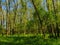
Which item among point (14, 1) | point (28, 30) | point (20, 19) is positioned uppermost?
point (14, 1)

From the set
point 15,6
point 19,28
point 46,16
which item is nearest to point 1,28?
point 19,28

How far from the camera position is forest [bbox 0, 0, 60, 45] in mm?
15688

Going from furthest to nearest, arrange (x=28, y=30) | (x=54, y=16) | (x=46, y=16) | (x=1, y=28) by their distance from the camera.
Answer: (x=28, y=30) → (x=1, y=28) → (x=46, y=16) → (x=54, y=16)

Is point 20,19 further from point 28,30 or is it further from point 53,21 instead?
point 53,21

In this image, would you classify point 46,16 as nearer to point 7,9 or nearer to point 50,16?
point 50,16

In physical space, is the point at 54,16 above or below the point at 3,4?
below

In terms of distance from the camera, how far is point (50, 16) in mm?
20703

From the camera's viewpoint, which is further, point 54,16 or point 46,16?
point 46,16

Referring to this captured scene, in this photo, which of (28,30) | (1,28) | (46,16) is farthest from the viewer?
(28,30)

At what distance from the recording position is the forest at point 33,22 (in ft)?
51.5

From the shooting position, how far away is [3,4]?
36.4m

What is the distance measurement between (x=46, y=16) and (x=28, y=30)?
33622 mm

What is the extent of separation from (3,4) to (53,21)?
1807 cm

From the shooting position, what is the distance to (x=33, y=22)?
4069 centimetres
